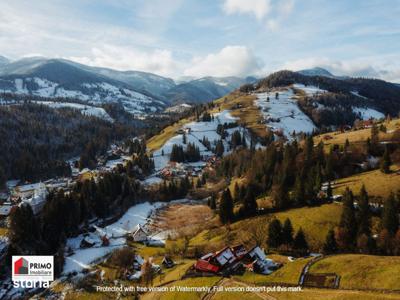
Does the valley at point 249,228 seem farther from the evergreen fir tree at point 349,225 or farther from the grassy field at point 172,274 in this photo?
the grassy field at point 172,274

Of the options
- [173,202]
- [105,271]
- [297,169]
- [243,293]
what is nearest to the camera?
[243,293]

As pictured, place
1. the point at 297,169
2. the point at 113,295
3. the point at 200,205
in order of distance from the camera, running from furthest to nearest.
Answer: the point at 200,205
the point at 297,169
the point at 113,295

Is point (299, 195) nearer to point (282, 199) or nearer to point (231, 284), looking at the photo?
point (282, 199)

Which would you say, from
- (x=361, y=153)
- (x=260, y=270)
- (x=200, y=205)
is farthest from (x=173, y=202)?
(x=260, y=270)

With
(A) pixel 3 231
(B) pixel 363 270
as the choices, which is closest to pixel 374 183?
(B) pixel 363 270

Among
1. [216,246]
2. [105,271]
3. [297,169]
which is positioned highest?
[297,169]

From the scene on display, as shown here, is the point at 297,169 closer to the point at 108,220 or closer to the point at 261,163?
the point at 261,163

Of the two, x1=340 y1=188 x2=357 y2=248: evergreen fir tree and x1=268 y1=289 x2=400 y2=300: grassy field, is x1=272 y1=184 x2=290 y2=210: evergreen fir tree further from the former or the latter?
x1=268 y1=289 x2=400 y2=300: grassy field
